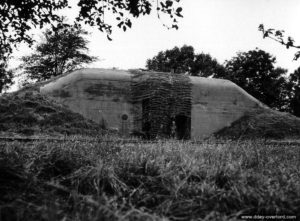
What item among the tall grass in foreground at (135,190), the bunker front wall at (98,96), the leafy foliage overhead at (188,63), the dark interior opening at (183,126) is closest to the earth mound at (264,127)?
the dark interior opening at (183,126)

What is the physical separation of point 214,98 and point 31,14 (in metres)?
16.1

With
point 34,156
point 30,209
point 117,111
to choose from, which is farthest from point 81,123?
point 30,209

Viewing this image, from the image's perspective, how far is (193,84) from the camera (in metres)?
19.4

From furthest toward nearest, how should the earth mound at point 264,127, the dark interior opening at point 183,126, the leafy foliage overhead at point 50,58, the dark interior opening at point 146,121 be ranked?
the leafy foliage overhead at point 50,58 → the dark interior opening at point 183,126 → the earth mound at point 264,127 → the dark interior opening at point 146,121

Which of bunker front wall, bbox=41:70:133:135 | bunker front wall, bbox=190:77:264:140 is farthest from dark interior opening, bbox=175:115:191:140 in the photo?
bunker front wall, bbox=41:70:133:135

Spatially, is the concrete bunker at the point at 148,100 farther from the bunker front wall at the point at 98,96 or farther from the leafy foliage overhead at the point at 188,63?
the leafy foliage overhead at the point at 188,63

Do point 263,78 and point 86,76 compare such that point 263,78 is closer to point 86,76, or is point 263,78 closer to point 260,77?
point 260,77

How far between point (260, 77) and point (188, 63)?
485 inches

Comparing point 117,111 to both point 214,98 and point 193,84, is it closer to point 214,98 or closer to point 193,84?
point 193,84

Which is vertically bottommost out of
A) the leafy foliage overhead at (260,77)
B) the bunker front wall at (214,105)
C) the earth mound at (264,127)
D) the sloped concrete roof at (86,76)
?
the earth mound at (264,127)

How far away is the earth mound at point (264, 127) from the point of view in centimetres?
1880

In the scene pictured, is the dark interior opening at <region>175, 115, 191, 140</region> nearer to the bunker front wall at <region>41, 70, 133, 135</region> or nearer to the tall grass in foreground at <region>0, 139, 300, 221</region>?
the bunker front wall at <region>41, 70, 133, 135</region>

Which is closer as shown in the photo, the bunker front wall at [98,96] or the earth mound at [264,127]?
the bunker front wall at [98,96]

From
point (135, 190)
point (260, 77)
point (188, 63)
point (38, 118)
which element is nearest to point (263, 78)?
point (260, 77)
